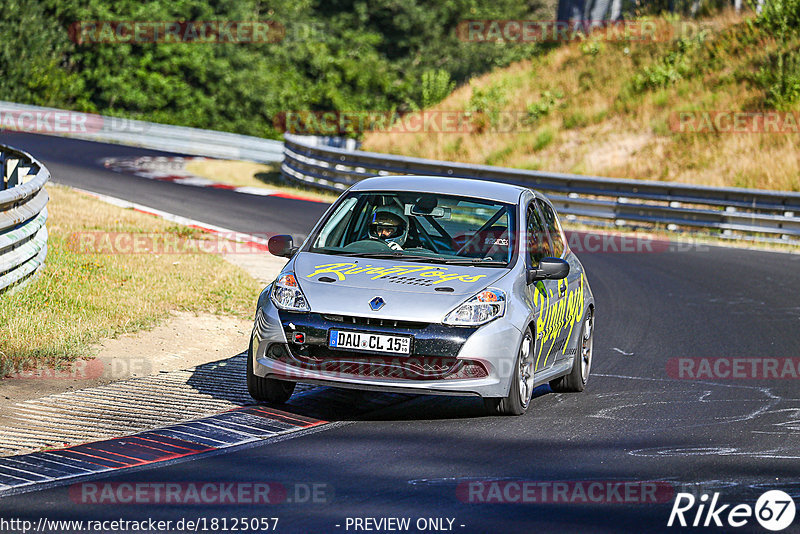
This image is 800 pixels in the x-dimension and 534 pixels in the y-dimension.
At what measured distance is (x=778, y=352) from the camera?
11773 millimetres

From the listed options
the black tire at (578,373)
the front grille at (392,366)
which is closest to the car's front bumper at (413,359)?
the front grille at (392,366)

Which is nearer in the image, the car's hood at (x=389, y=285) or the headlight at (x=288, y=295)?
the car's hood at (x=389, y=285)

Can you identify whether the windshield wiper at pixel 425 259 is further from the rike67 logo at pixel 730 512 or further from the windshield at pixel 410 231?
the rike67 logo at pixel 730 512

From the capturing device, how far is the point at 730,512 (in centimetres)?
606

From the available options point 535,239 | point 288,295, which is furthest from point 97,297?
point 535,239

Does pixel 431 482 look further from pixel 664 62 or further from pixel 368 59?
pixel 368 59

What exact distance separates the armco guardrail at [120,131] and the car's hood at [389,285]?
3122cm

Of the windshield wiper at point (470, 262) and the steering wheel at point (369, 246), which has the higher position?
the steering wheel at point (369, 246)

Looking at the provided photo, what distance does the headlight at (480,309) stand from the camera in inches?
314

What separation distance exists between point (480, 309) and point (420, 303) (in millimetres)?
431

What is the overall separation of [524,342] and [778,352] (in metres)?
4.45

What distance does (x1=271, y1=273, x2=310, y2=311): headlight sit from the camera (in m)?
8.16

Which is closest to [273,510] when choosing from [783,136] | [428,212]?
[428,212]

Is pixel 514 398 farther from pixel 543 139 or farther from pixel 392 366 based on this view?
pixel 543 139
